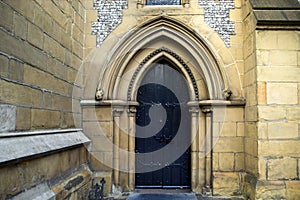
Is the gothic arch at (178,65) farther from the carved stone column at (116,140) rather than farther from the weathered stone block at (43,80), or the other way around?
the weathered stone block at (43,80)

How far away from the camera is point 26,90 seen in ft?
8.84

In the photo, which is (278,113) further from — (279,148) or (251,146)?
(251,146)

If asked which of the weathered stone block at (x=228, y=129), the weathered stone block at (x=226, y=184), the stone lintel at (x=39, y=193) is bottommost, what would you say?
the weathered stone block at (x=226, y=184)

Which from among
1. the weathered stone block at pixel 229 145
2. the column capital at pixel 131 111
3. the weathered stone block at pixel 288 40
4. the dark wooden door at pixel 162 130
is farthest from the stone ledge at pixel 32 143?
the weathered stone block at pixel 288 40

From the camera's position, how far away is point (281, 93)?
3.73 metres

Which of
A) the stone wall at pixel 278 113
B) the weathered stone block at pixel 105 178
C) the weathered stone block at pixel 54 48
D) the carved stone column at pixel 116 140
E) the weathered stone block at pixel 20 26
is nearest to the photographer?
the weathered stone block at pixel 20 26

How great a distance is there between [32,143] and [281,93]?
294 centimetres

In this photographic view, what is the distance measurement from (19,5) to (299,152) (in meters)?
3.49

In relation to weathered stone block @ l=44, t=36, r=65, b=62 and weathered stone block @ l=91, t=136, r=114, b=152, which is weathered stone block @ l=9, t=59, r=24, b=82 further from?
weathered stone block @ l=91, t=136, r=114, b=152

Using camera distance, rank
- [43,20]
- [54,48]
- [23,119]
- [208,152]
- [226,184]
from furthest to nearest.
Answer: [208,152] → [226,184] → [54,48] → [43,20] → [23,119]

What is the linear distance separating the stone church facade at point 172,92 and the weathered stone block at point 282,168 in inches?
0.5

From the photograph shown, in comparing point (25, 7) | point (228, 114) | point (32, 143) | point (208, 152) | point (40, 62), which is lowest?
point (208, 152)

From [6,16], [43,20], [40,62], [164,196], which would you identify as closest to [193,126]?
[164,196]

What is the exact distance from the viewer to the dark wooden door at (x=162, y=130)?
188 inches
